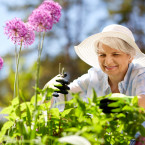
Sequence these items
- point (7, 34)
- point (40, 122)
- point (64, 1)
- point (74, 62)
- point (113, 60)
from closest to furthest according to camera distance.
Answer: point (40, 122) → point (7, 34) → point (113, 60) → point (74, 62) → point (64, 1)

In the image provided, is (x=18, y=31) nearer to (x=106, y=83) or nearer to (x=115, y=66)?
(x=115, y=66)

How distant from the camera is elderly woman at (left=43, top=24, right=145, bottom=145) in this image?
1.84 m

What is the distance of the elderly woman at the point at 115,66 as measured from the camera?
184cm

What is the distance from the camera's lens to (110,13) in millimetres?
13844

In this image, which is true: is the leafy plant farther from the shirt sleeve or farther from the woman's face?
the woman's face

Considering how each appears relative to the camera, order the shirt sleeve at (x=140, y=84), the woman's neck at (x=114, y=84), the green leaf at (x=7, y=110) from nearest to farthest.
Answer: the green leaf at (x=7, y=110), the shirt sleeve at (x=140, y=84), the woman's neck at (x=114, y=84)

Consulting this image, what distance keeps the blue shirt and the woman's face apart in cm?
9

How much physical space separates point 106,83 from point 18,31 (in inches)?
44.2

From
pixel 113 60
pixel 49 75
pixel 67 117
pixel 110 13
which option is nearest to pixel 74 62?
pixel 49 75

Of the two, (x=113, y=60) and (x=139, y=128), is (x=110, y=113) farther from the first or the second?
(x=113, y=60)

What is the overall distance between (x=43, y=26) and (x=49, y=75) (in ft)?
41.1

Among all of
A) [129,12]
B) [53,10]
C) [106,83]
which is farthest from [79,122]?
[129,12]

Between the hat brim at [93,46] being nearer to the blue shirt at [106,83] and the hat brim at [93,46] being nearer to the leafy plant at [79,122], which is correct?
the blue shirt at [106,83]

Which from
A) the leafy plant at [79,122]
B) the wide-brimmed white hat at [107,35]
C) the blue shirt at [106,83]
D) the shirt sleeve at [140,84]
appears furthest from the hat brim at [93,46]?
the leafy plant at [79,122]
